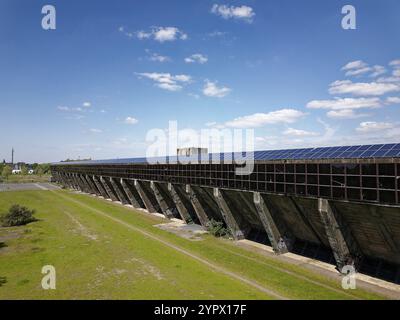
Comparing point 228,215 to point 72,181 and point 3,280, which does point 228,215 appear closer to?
point 3,280

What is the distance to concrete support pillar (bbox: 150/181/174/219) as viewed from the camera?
196ft

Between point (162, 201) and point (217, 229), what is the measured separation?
1849cm

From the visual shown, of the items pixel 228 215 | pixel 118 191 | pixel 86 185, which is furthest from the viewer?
pixel 86 185

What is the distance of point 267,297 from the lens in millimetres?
25188

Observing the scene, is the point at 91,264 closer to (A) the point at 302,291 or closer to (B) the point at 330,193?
(A) the point at 302,291

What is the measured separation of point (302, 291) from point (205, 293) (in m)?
8.17

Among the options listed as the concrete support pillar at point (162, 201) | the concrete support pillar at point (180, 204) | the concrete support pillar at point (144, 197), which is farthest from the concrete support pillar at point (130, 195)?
the concrete support pillar at point (180, 204)

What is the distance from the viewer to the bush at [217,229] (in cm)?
4485

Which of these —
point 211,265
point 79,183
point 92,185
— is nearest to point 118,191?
point 92,185

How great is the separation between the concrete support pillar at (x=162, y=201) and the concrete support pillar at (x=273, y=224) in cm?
2660

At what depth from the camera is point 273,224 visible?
3669 cm

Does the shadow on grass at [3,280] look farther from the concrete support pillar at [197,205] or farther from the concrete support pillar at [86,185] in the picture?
the concrete support pillar at [86,185]

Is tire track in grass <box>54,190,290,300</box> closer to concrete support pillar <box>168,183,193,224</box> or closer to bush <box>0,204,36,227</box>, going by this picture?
concrete support pillar <box>168,183,193,224</box>
